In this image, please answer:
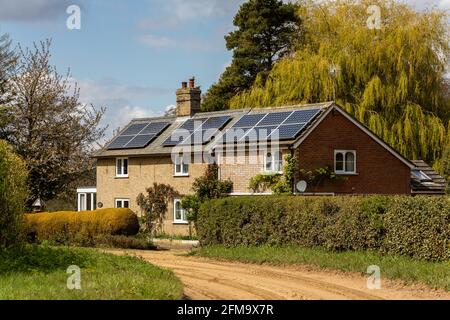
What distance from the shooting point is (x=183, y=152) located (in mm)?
42281

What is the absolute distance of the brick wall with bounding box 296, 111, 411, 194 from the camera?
38562 mm

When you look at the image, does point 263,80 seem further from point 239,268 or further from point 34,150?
point 239,268

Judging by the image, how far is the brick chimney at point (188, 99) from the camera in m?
46.9

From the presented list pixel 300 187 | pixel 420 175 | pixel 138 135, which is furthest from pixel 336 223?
pixel 138 135

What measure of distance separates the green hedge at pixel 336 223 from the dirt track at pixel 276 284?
5.96 feet

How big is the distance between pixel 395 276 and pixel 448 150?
81.2 ft

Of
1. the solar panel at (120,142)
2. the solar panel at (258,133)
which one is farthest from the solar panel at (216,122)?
the solar panel at (120,142)

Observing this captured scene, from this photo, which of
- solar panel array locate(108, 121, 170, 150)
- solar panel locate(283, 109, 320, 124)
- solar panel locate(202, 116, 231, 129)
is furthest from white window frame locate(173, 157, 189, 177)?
solar panel locate(283, 109, 320, 124)

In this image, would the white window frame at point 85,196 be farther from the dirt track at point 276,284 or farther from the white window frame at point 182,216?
A: the dirt track at point 276,284

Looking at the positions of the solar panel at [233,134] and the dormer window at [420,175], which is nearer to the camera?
the solar panel at [233,134]

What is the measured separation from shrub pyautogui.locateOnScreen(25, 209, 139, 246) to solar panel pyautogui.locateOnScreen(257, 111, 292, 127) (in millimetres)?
7911

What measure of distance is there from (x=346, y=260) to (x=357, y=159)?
16.5 m

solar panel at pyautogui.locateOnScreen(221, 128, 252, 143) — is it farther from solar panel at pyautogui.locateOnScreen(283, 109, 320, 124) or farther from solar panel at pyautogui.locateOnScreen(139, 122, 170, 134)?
solar panel at pyautogui.locateOnScreen(139, 122, 170, 134)
